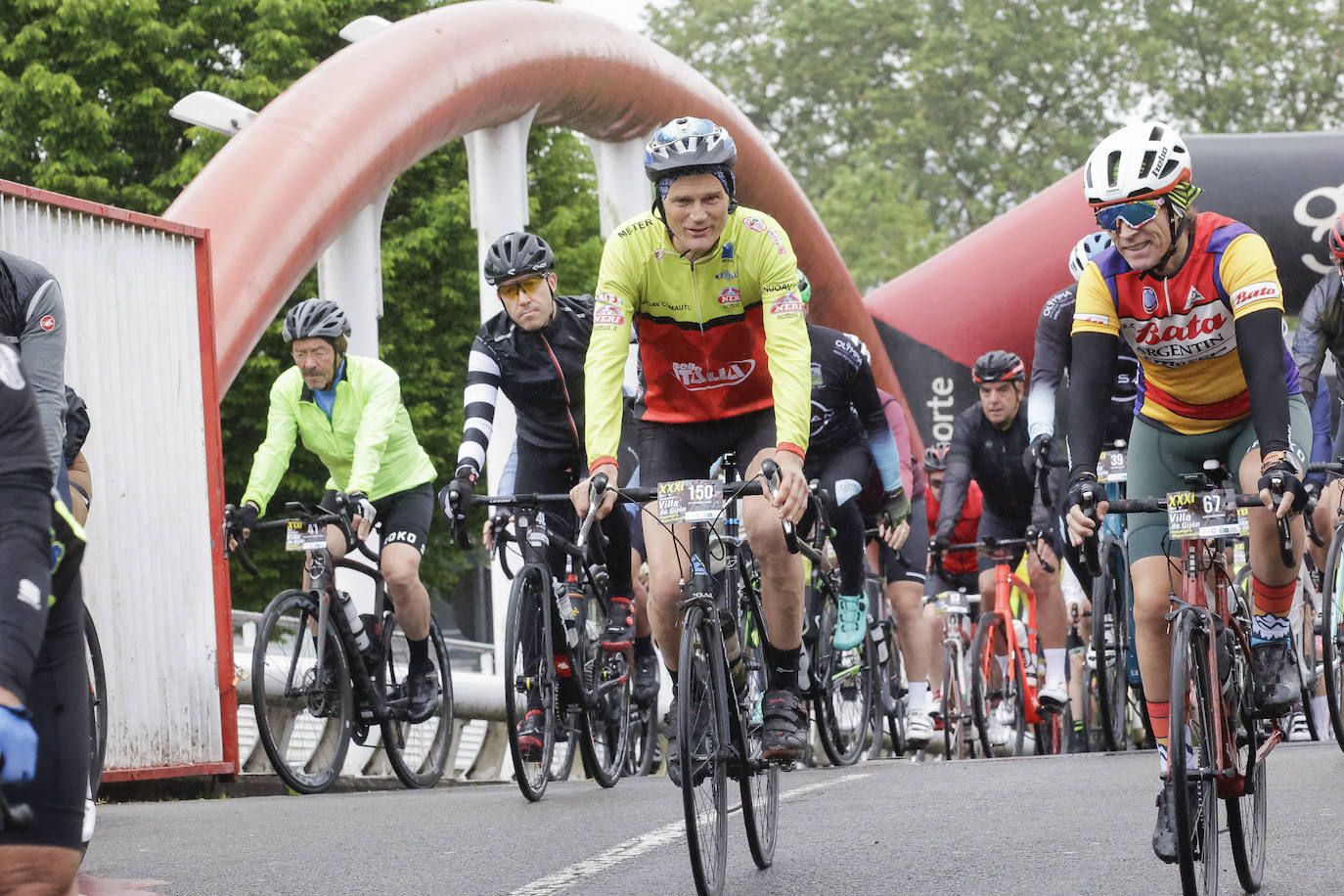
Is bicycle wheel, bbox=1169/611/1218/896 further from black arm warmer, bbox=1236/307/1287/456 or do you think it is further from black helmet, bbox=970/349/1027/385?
black helmet, bbox=970/349/1027/385

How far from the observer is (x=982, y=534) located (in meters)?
13.1

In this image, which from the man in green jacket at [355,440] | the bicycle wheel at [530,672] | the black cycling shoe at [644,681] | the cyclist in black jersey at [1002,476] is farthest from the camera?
the cyclist in black jersey at [1002,476]

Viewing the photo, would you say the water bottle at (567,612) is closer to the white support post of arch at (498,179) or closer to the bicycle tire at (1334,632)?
the bicycle tire at (1334,632)

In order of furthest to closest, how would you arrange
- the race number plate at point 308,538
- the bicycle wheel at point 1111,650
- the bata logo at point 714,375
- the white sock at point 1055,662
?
1. the white sock at point 1055,662
2. the bicycle wheel at point 1111,650
3. the race number plate at point 308,538
4. the bata logo at point 714,375

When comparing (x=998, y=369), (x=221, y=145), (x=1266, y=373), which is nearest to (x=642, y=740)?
(x=998, y=369)

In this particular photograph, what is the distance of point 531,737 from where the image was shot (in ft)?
29.5

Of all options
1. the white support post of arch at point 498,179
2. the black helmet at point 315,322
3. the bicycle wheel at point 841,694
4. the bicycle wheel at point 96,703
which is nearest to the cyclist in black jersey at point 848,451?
the bicycle wheel at point 841,694

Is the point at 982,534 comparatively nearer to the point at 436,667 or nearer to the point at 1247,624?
the point at 436,667

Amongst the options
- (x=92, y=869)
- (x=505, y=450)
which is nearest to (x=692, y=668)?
(x=92, y=869)

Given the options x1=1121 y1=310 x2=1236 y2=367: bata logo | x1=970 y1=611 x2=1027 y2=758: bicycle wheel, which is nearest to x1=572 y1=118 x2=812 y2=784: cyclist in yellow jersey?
x1=1121 y1=310 x2=1236 y2=367: bata logo

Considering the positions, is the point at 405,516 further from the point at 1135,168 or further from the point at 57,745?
the point at 57,745

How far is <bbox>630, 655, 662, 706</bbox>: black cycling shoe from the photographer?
34.2 feet

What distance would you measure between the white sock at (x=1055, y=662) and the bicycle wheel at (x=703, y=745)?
6.96 metres

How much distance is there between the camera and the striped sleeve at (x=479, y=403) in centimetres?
946
